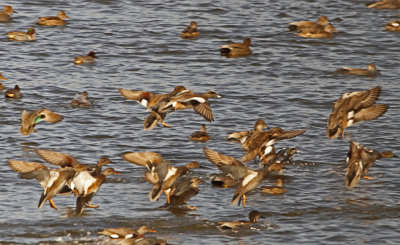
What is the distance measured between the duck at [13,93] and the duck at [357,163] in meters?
6.54

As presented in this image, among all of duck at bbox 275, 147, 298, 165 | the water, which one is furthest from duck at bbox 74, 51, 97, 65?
duck at bbox 275, 147, 298, 165

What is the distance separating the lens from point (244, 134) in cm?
1359

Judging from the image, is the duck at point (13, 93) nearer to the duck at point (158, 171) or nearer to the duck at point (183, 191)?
the duck at point (158, 171)

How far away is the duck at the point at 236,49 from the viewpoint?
1914cm

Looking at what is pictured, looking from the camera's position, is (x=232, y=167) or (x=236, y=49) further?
(x=236, y=49)

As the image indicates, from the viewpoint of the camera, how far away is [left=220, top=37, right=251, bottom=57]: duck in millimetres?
19141

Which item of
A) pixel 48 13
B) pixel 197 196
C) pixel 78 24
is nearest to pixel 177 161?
pixel 197 196

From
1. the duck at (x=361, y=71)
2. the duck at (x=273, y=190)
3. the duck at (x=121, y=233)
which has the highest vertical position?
the duck at (x=121, y=233)

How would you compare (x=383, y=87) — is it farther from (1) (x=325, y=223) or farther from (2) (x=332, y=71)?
(1) (x=325, y=223)

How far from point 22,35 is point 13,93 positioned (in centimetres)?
432

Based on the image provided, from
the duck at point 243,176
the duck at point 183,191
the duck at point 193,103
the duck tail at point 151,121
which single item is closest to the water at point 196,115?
the duck at point 183,191

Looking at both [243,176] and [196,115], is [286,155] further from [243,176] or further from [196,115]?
[196,115]

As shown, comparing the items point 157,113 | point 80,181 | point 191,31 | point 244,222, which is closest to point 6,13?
point 191,31

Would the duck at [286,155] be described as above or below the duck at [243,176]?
below
